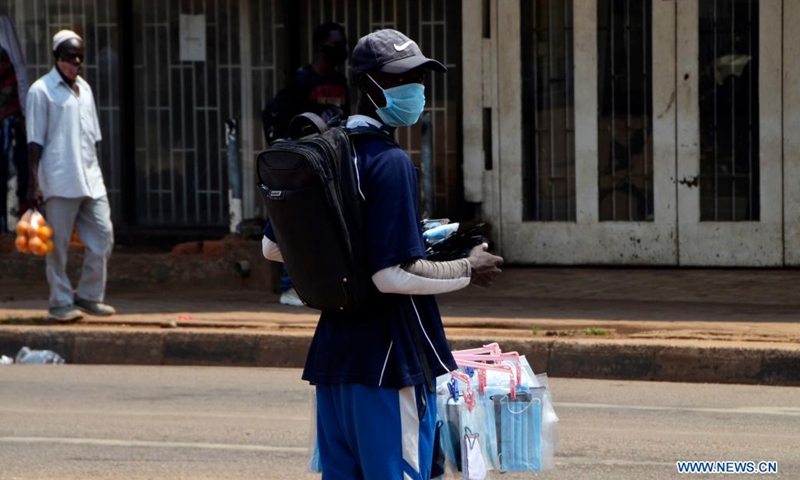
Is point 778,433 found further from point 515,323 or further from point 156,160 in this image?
point 156,160

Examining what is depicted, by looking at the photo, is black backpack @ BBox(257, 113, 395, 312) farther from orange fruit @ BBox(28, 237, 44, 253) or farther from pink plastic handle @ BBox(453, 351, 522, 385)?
orange fruit @ BBox(28, 237, 44, 253)

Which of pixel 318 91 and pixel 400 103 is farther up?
pixel 318 91

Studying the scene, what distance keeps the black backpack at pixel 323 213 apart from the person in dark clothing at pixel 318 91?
645 centimetres

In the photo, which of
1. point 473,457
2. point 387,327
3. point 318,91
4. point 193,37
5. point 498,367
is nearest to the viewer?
point 387,327

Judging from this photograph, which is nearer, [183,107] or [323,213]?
[323,213]

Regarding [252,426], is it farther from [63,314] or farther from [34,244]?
[63,314]

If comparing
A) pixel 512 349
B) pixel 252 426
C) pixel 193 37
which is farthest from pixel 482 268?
pixel 193 37

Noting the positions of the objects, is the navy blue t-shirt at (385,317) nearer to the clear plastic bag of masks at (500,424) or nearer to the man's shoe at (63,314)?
the clear plastic bag of masks at (500,424)

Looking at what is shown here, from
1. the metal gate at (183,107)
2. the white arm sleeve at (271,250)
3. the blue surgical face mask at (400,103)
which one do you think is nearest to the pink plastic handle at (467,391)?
the white arm sleeve at (271,250)

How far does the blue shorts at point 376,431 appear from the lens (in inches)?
151

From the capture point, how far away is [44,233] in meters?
9.66

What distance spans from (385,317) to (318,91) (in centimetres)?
667

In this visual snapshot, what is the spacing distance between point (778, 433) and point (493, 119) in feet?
18.8

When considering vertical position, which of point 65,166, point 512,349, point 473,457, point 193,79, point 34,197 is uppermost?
point 193,79
